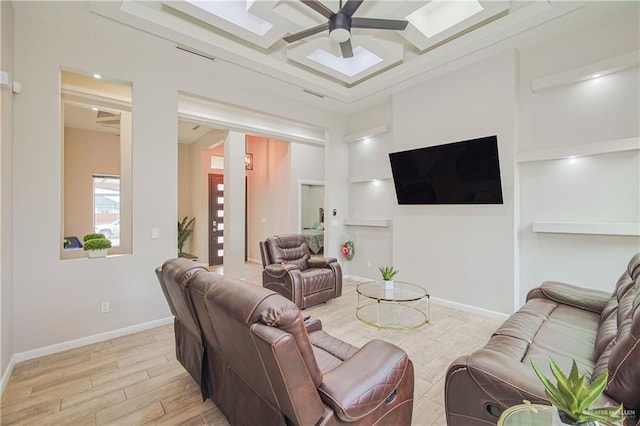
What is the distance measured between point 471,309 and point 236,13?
184 inches

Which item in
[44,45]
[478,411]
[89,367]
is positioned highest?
[44,45]

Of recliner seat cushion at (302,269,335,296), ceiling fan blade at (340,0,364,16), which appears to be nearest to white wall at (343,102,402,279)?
recliner seat cushion at (302,269,335,296)

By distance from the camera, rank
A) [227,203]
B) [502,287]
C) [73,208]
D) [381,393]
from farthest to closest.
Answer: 1. [73,208]
2. [227,203]
3. [502,287]
4. [381,393]

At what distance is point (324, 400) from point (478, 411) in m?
0.81

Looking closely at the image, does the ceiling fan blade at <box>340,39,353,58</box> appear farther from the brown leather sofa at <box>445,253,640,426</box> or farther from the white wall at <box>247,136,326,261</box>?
the white wall at <box>247,136,326,261</box>

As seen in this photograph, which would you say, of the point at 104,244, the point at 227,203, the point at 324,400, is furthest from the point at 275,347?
the point at 227,203

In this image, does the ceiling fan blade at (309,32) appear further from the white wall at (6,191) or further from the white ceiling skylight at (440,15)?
the white wall at (6,191)

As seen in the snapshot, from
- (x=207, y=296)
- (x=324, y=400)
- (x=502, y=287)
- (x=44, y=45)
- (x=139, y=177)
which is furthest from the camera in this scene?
(x=502, y=287)

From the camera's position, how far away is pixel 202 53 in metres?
3.52

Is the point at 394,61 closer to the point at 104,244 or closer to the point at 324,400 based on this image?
the point at 324,400

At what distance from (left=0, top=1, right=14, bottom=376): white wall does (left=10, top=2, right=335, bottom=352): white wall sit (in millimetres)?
97

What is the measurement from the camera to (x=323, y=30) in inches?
107

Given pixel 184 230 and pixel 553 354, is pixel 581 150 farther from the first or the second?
pixel 184 230

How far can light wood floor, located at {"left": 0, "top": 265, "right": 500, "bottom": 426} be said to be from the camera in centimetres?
200
